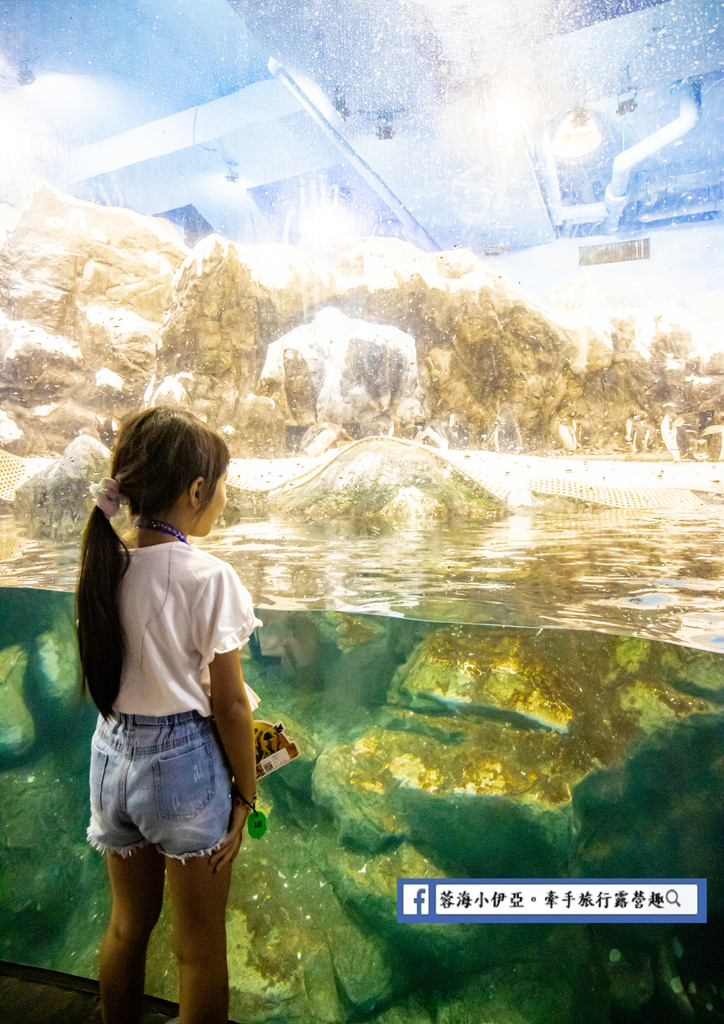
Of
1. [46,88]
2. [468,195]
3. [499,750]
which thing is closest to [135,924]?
[499,750]

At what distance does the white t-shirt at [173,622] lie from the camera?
4.69 feet

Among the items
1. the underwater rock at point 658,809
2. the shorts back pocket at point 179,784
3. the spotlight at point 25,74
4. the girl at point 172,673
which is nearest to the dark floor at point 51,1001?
the girl at point 172,673

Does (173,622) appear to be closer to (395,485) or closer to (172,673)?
(172,673)

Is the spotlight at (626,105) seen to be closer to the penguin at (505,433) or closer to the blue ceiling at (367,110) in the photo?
the blue ceiling at (367,110)

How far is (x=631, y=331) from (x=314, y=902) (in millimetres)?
2499

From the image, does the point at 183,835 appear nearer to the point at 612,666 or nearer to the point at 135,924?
the point at 135,924

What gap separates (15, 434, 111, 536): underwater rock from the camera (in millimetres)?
2848

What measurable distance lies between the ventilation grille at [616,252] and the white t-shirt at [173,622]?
5.60ft

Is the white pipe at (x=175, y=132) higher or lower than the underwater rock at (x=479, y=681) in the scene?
higher

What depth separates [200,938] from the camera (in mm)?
1545

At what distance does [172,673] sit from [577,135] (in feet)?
7.17

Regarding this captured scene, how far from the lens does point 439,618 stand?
8.05 ft

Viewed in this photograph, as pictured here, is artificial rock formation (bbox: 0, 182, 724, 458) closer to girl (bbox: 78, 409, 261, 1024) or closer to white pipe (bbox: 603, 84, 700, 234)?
white pipe (bbox: 603, 84, 700, 234)

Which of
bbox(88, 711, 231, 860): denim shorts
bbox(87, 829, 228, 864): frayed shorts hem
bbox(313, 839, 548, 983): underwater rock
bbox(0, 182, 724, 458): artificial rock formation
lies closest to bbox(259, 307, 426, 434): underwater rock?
bbox(0, 182, 724, 458): artificial rock formation
